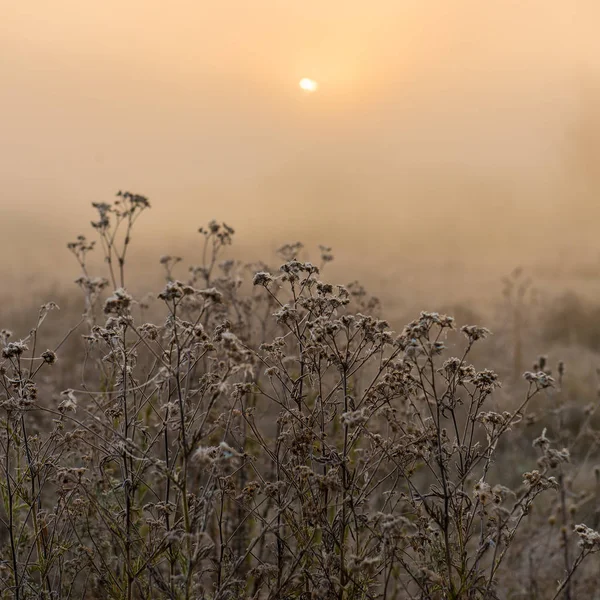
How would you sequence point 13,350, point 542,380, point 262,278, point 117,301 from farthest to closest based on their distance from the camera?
point 262,278
point 13,350
point 542,380
point 117,301

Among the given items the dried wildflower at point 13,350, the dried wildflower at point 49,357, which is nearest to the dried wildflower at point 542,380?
the dried wildflower at point 49,357

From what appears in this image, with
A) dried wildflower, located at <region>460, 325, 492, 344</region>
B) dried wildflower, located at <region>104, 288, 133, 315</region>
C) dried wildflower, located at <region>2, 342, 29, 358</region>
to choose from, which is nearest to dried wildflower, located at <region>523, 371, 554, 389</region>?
dried wildflower, located at <region>460, 325, 492, 344</region>

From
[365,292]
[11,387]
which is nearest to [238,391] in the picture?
[11,387]

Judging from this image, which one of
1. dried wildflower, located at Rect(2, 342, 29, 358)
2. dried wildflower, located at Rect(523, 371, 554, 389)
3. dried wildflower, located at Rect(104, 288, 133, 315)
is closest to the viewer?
Answer: dried wildflower, located at Rect(104, 288, 133, 315)

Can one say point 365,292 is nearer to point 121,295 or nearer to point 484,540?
point 484,540

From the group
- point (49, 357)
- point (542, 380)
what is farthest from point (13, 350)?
point (542, 380)

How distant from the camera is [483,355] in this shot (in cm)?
1476

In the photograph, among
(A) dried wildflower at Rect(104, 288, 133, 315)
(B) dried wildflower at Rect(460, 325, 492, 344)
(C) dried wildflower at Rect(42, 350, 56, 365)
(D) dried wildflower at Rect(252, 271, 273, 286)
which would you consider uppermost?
(D) dried wildflower at Rect(252, 271, 273, 286)

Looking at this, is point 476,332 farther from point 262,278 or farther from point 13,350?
point 13,350

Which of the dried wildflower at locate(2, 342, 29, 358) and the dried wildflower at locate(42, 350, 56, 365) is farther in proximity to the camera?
the dried wildflower at locate(42, 350, 56, 365)

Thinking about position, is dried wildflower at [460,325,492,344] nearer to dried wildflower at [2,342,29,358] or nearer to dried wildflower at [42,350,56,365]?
dried wildflower at [42,350,56,365]

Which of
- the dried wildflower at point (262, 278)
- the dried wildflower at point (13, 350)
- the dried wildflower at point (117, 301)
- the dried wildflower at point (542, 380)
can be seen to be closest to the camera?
the dried wildflower at point (117, 301)

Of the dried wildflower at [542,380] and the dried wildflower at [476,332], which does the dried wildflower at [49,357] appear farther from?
the dried wildflower at [542,380]

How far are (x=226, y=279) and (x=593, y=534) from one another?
18.5 feet
